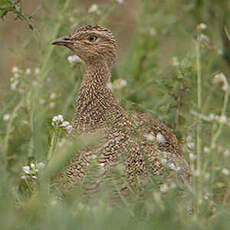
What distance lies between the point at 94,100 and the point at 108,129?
41 cm

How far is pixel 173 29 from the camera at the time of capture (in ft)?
23.0

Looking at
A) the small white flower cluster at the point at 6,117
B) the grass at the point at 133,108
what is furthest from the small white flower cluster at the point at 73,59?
the small white flower cluster at the point at 6,117

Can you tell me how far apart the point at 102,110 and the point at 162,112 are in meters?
0.87

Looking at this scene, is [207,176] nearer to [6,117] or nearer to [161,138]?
[161,138]

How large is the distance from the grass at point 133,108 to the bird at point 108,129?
0.49 ft

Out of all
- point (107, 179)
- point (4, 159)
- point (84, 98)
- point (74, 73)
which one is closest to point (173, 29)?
point (74, 73)

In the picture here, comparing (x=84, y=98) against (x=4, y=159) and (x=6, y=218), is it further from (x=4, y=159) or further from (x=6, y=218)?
(x=6, y=218)

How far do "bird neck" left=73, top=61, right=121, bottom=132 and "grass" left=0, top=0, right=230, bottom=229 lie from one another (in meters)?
0.25

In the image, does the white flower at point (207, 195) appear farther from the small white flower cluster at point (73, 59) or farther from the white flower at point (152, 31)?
the white flower at point (152, 31)

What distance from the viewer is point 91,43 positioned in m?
4.98

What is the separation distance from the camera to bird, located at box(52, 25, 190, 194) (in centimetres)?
418

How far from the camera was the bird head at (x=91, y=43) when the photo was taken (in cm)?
493

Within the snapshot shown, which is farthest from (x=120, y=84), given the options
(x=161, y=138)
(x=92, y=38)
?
(x=161, y=138)

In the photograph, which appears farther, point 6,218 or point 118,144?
point 118,144
